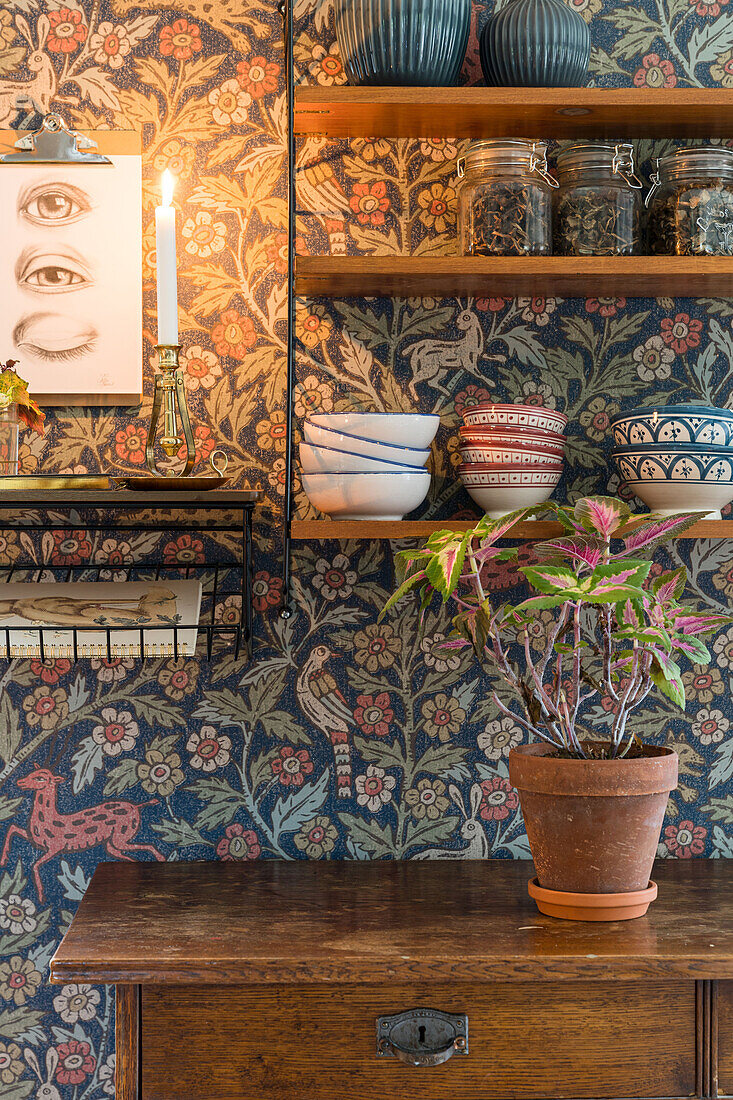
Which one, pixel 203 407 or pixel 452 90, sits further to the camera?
pixel 203 407

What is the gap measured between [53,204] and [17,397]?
0.34 meters

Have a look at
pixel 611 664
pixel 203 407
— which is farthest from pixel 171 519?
pixel 611 664

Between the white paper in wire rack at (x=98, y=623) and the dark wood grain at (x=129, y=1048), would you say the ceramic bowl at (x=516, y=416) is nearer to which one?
the white paper in wire rack at (x=98, y=623)

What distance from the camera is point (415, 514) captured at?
1.52 m

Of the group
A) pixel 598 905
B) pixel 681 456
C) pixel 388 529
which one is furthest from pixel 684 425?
pixel 598 905

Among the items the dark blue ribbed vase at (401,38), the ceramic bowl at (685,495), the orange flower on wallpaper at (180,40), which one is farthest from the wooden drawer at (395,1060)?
the orange flower on wallpaper at (180,40)

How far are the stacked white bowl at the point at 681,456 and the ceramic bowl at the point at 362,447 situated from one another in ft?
1.01

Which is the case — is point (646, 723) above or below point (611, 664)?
below

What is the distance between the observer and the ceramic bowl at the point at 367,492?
4.31 ft

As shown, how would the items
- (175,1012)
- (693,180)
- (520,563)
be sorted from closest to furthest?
(175,1012), (693,180), (520,563)

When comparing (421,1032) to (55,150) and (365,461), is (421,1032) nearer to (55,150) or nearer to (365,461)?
(365,461)

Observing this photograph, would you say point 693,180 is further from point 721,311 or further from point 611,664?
point 611,664

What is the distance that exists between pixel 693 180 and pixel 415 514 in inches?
24.5

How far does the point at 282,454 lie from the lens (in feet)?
4.95
